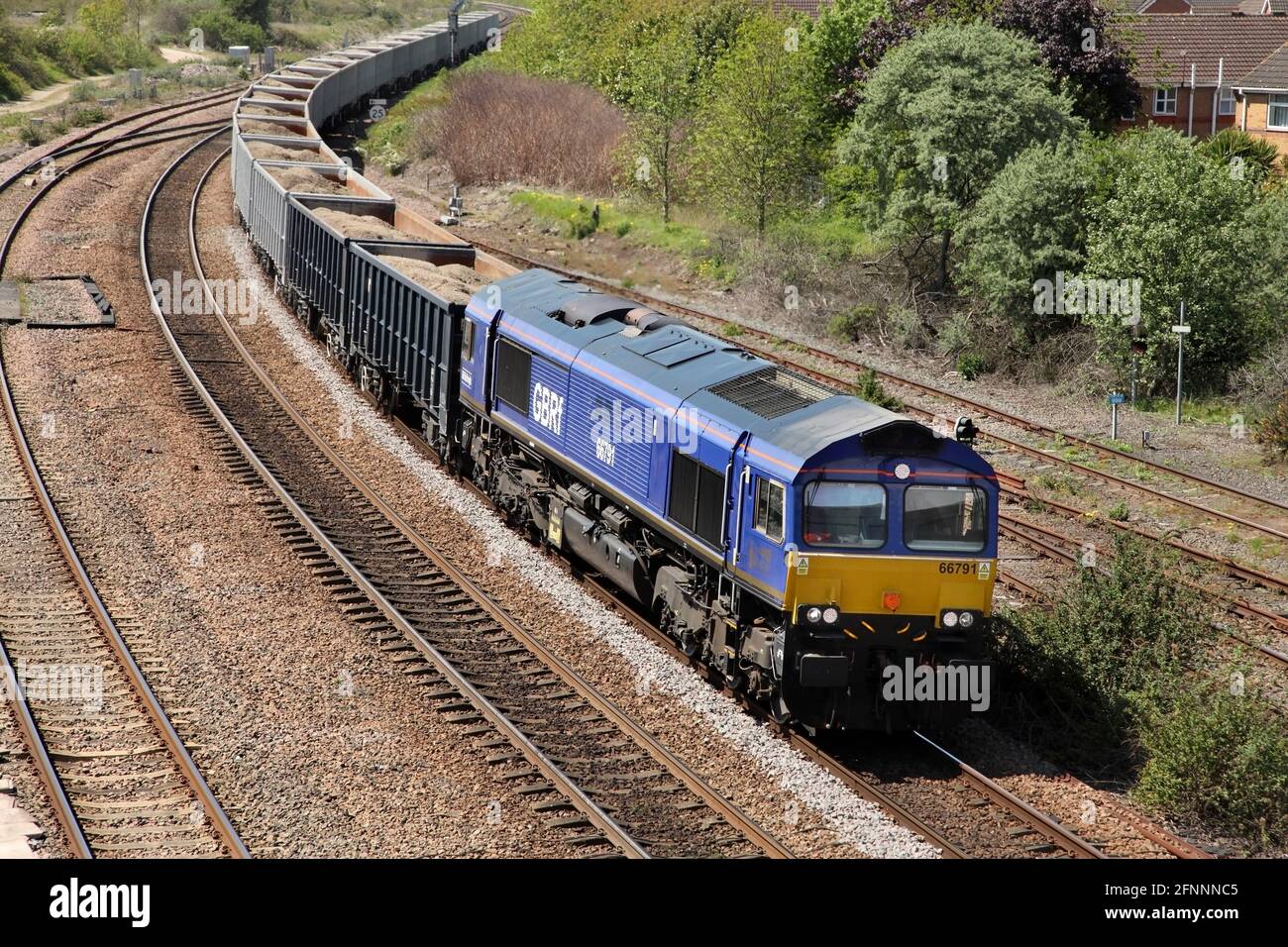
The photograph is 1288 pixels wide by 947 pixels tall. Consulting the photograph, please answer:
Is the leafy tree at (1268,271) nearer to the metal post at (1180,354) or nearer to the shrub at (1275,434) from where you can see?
the metal post at (1180,354)

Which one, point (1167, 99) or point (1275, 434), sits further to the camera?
point (1167, 99)

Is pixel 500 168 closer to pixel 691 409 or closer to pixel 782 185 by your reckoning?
pixel 782 185

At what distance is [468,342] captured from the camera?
21.3m

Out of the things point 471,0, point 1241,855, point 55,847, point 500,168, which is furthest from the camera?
point 471,0

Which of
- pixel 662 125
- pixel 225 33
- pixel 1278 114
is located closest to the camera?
pixel 1278 114

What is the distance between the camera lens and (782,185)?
41062 millimetres

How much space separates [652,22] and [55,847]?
4941 centimetres

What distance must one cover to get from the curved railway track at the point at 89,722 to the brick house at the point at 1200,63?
1564 inches

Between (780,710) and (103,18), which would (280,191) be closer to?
(780,710)

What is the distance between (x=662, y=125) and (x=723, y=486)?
3316cm

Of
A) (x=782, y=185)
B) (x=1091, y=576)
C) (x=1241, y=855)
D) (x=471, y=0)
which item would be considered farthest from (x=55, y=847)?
(x=471, y=0)

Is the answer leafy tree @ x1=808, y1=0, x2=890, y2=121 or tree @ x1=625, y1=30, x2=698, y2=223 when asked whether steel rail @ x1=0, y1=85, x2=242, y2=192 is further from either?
leafy tree @ x1=808, y1=0, x2=890, y2=121

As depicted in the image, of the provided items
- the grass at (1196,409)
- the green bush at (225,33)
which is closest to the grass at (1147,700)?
the grass at (1196,409)

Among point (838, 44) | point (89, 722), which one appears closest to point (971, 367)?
point (838, 44)
